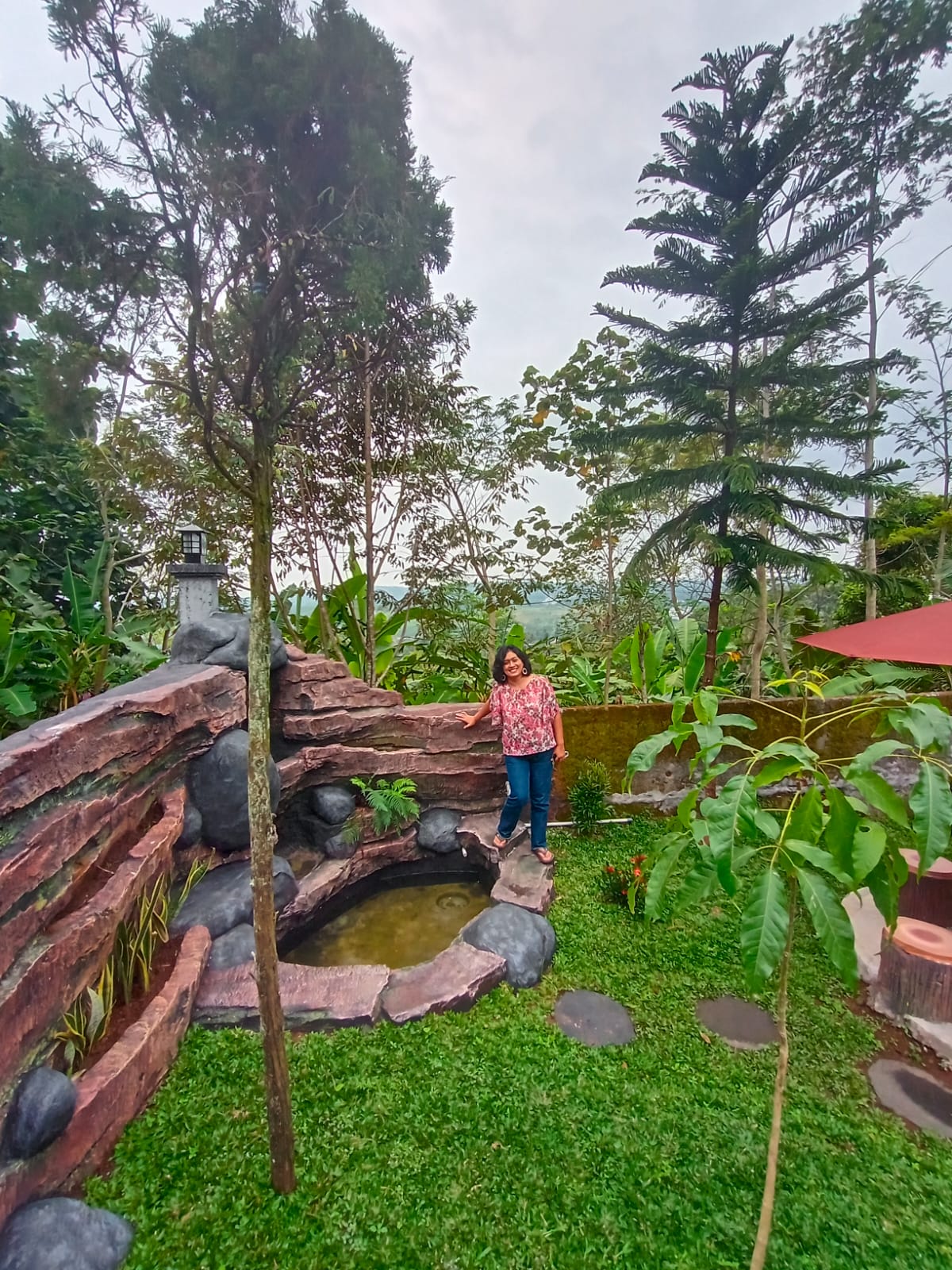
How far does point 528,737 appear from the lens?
3.59m

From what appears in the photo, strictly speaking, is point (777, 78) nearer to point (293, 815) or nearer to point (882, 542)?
point (882, 542)

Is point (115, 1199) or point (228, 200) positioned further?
point (115, 1199)

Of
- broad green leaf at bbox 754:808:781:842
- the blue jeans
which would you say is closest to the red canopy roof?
the blue jeans

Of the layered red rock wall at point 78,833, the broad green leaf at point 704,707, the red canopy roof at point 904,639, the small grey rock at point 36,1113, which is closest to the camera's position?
the broad green leaf at point 704,707

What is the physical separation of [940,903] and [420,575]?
4.48m

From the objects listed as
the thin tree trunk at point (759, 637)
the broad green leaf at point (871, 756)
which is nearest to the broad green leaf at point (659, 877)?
the broad green leaf at point (871, 756)

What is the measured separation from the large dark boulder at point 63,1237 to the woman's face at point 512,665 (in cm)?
288

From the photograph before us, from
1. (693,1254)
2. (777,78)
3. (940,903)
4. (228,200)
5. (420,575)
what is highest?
(777,78)

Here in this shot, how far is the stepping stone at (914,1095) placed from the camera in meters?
1.99

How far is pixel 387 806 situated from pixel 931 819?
3.42 meters

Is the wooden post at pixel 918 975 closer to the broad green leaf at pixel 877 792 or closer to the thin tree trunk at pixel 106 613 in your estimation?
the broad green leaf at pixel 877 792

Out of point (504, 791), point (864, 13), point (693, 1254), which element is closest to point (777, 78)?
point (864, 13)

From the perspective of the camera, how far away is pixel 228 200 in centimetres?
133

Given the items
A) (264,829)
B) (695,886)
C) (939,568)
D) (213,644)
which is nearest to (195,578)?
(213,644)
